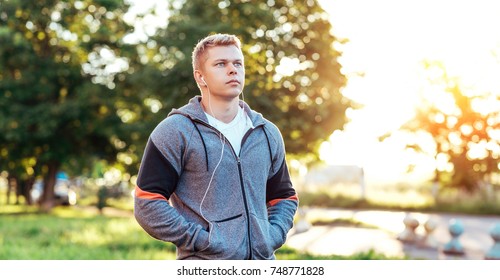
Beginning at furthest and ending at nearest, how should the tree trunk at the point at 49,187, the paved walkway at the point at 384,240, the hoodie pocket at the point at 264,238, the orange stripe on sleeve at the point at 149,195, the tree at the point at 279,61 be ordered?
the tree trunk at the point at 49,187 → the tree at the point at 279,61 → the paved walkway at the point at 384,240 → the hoodie pocket at the point at 264,238 → the orange stripe on sleeve at the point at 149,195

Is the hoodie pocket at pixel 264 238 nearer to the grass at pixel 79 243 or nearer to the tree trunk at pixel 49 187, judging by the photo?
the grass at pixel 79 243

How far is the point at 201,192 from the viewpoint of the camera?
9.74 feet

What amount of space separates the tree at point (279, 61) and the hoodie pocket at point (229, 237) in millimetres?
14032

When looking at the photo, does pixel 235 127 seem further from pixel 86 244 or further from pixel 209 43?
pixel 86 244

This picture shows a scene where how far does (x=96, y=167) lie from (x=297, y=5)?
10.5 m

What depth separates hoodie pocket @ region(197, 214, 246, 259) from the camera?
2982 mm

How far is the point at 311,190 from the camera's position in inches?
1116

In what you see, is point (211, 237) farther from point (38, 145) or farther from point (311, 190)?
point (311, 190)

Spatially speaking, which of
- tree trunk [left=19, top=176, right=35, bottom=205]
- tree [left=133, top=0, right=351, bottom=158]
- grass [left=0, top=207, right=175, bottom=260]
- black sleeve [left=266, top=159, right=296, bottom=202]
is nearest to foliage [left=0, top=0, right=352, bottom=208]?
tree [left=133, top=0, right=351, bottom=158]

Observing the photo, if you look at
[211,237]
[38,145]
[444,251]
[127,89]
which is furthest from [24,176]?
[211,237]

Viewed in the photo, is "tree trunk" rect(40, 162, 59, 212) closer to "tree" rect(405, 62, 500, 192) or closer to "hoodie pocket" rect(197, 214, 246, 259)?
"tree" rect(405, 62, 500, 192)

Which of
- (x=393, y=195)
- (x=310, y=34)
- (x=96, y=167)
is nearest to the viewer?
(x=310, y=34)

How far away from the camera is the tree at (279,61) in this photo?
1753 cm

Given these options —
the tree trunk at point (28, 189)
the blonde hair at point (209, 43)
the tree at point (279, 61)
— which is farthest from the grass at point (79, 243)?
the tree trunk at point (28, 189)
